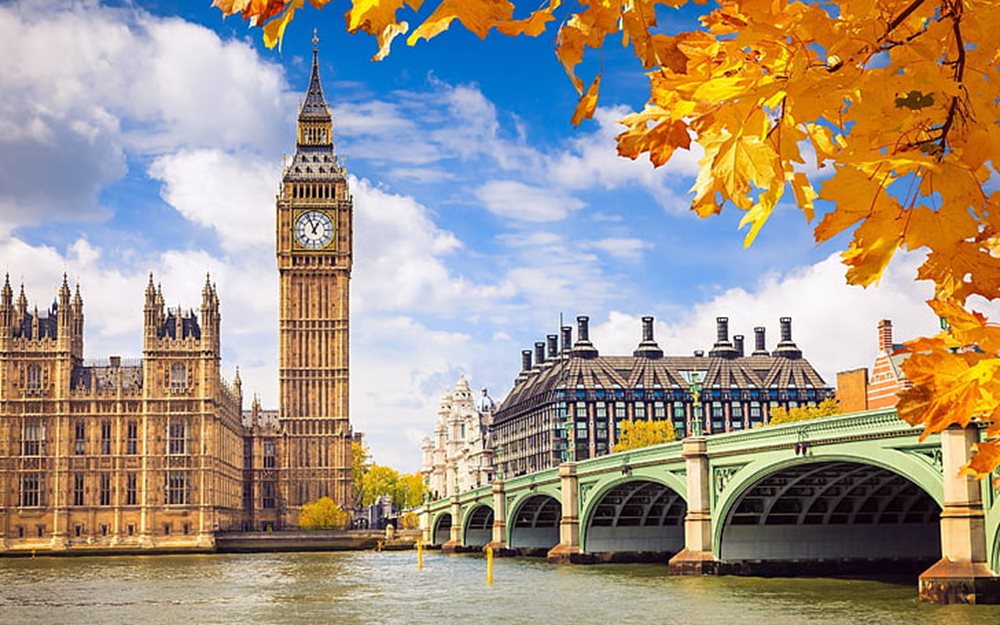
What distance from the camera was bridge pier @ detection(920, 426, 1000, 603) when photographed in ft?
111

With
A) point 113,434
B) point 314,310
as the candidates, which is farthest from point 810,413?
point 113,434

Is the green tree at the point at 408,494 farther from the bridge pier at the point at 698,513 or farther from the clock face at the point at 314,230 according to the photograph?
the bridge pier at the point at 698,513

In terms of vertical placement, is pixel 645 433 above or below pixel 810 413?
below

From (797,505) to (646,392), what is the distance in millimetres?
83626

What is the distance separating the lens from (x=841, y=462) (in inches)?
1668

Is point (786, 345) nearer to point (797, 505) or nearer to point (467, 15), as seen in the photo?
point (797, 505)

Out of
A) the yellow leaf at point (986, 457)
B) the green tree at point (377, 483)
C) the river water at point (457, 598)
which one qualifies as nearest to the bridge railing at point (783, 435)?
the river water at point (457, 598)

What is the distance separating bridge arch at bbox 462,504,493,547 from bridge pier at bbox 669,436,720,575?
41868 millimetres

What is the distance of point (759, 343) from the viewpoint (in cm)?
14675

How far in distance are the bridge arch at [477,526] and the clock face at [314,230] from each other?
35.8 metres

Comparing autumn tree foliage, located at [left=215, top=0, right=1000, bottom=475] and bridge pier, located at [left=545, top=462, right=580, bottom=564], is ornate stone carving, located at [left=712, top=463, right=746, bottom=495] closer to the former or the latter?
bridge pier, located at [left=545, top=462, right=580, bottom=564]

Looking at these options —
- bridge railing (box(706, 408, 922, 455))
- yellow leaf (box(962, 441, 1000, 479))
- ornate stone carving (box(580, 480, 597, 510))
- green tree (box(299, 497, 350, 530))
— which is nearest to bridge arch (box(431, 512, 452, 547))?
green tree (box(299, 497, 350, 530))

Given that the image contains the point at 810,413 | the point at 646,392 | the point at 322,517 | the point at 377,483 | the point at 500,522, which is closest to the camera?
the point at 500,522

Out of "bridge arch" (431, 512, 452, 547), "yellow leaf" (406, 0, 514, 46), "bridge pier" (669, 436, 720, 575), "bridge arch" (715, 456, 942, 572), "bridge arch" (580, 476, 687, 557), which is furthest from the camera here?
"bridge arch" (431, 512, 452, 547)
